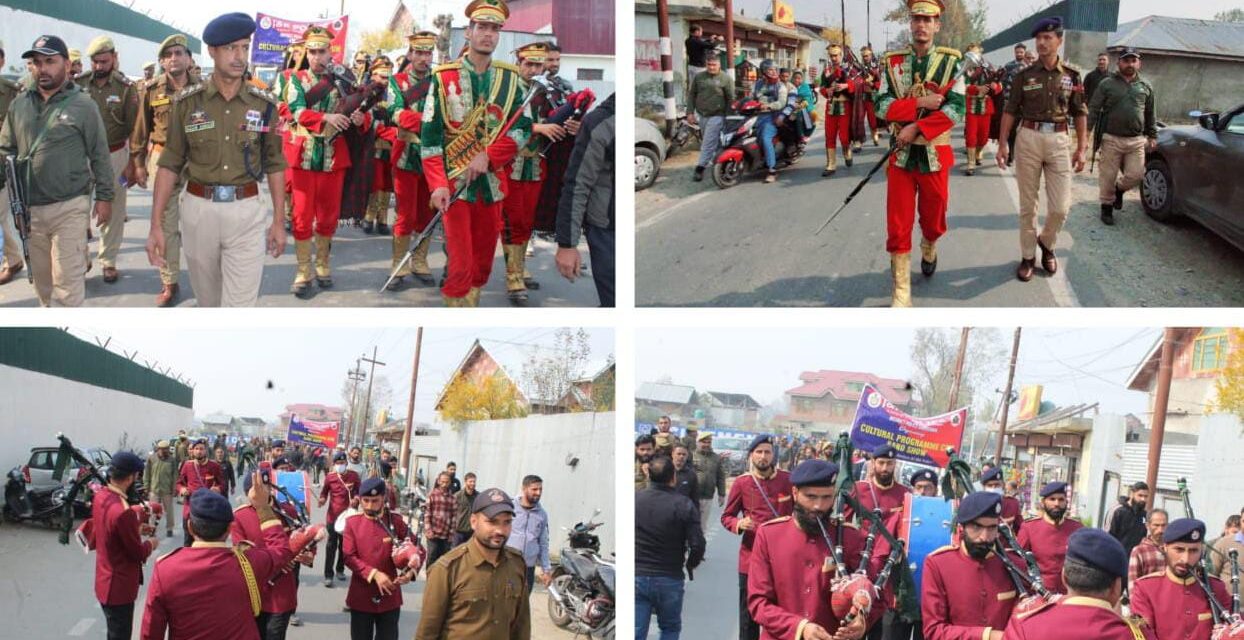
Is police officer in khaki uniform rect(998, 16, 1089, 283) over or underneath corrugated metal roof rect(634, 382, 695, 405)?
over

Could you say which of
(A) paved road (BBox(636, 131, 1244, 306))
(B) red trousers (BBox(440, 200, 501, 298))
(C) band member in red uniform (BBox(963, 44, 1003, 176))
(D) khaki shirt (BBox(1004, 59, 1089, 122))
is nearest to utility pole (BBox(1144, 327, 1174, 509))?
(A) paved road (BBox(636, 131, 1244, 306))

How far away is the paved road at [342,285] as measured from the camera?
6.57 meters

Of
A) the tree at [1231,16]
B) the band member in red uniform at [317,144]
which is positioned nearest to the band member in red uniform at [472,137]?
the band member in red uniform at [317,144]

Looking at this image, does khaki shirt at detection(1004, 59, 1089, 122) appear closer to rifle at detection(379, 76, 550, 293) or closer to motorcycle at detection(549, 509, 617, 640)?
rifle at detection(379, 76, 550, 293)

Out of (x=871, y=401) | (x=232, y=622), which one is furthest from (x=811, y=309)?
(x=232, y=622)

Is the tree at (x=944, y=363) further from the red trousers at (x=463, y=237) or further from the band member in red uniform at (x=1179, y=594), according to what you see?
the red trousers at (x=463, y=237)

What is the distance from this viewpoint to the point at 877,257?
6.79 m

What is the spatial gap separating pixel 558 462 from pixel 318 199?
2.81m

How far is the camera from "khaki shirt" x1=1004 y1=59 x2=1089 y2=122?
672 centimetres

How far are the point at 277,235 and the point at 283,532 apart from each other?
66.9 inches

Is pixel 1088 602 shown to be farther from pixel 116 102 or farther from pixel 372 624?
pixel 116 102

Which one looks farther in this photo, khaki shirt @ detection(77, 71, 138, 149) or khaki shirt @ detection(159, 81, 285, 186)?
khaki shirt @ detection(77, 71, 138, 149)

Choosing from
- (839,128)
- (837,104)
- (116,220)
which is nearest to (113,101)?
(116,220)

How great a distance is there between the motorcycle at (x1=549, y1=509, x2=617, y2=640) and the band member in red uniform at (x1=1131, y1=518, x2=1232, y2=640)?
3.16m
